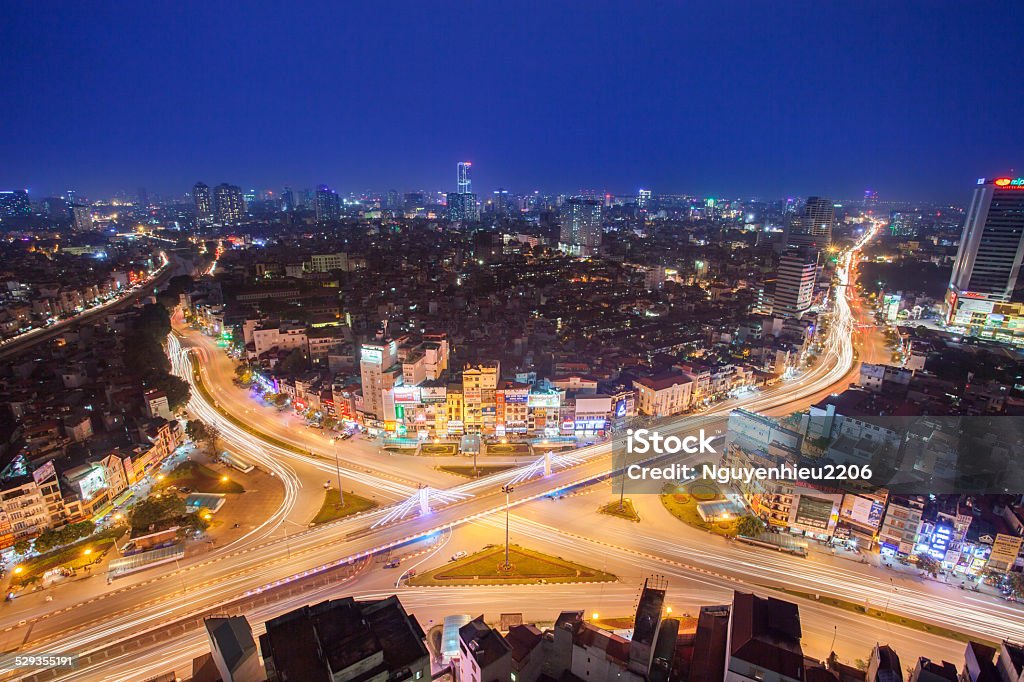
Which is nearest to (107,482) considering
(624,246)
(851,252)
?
(624,246)

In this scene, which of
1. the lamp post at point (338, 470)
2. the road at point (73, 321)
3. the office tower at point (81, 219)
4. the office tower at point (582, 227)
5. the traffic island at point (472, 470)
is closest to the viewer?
the lamp post at point (338, 470)

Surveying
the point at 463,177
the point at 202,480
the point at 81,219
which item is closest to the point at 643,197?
the point at 463,177

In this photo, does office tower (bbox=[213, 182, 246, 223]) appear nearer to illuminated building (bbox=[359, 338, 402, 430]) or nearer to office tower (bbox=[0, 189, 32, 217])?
office tower (bbox=[0, 189, 32, 217])

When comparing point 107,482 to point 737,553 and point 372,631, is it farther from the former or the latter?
point 737,553

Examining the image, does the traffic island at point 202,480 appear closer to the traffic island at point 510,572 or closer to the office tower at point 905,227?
the traffic island at point 510,572

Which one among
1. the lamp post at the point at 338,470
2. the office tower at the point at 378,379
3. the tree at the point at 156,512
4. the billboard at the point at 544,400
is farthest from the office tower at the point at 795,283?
the tree at the point at 156,512

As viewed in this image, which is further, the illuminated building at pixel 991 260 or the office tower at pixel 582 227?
the office tower at pixel 582 227

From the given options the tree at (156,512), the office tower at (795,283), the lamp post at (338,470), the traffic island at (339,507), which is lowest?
the traffic island at (339,507)
